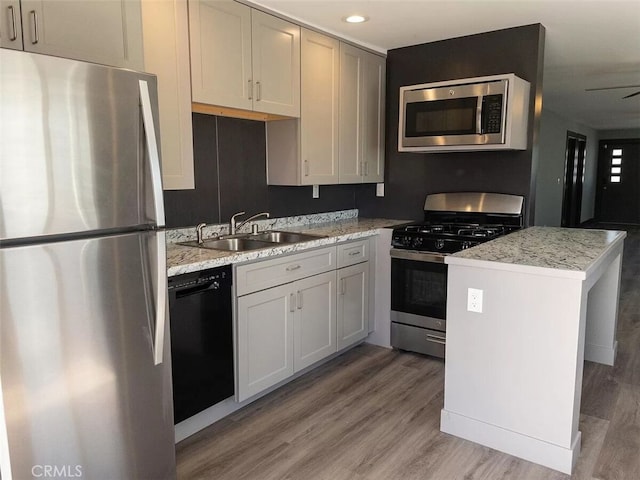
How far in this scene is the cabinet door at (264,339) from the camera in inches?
102

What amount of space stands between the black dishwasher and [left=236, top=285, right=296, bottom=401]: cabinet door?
0.23 feet

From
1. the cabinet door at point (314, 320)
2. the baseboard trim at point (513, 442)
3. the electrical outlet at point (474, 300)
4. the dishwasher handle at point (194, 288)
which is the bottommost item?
the baseboard trim at point (513, 442)

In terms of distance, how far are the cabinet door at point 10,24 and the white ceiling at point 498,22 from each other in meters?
1.49

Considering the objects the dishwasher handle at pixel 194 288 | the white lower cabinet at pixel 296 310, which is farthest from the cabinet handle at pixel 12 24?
the white lower cabinet at pixel 296 310

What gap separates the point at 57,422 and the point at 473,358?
1.79 metres

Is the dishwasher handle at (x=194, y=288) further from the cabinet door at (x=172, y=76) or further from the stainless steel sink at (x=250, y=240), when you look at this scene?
the cabinet door at (x=172, y=76)

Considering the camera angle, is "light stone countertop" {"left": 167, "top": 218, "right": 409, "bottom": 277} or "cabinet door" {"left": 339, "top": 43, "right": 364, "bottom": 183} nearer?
"light stone countertop" {"left": 167, "top": 218, "right": 409, "bottom": 277}

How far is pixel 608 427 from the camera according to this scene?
2.57 m

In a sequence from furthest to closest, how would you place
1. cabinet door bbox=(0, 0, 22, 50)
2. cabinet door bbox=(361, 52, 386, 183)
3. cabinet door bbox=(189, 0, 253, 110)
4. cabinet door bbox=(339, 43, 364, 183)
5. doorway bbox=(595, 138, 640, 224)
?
doorway bbox=(595, 138, 640, 224) → cabinet door bbox=(361, 52, 386, 183) → cabinet door bbox=(339, 43, 364, 183) → cabinet door bbox=(189, 0, 253, 110) → cabinet door bbox=(0, 0, 22, 50)

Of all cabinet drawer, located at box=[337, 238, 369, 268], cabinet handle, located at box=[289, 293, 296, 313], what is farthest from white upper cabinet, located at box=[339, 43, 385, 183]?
cabinet handle, located at box=[289, 293, 296, 313]

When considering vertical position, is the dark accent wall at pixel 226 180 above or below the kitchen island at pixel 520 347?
above

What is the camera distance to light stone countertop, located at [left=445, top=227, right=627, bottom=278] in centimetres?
218

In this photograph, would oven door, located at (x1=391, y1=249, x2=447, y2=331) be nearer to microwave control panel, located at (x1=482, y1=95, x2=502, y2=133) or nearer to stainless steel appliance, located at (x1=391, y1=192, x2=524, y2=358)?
stainless steel appliance, located at (x1=391, y1=192, x2=524, y2=358)

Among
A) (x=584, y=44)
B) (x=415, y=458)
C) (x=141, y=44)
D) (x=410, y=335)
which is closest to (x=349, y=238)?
(x=410, y=335)
